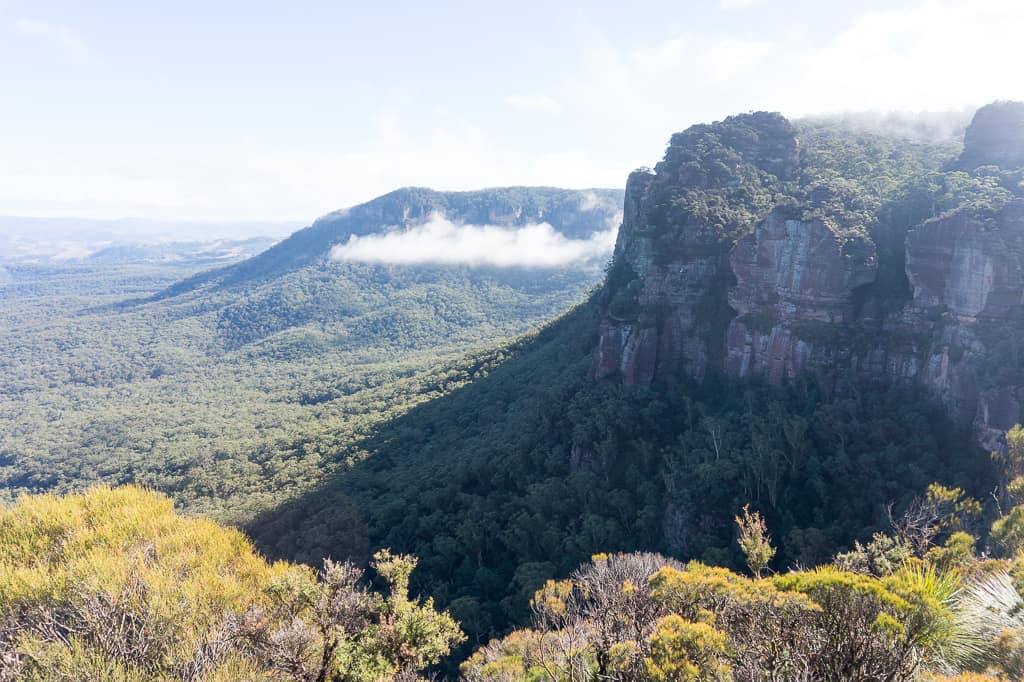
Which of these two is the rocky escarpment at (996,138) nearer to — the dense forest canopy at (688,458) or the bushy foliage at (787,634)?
the dense forest canopy at (688,458)

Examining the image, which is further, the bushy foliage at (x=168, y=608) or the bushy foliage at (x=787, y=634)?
the bushy foliage at (x=168, y=608)

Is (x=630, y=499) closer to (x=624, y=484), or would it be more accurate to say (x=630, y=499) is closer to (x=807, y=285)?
(x=624, y=484)

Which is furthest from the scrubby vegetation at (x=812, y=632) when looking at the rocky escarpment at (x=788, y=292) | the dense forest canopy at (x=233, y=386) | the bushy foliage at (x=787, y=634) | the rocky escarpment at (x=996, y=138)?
the dense forest canopy at (x=233, y=386)

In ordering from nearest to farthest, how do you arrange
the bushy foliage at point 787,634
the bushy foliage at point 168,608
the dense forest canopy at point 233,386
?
1. the bushy foliage at point 787,634
2. the bushy foliage at point 168,608
3. the dense forest canopy at point 233,386

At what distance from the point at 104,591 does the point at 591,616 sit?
1821 centimetres

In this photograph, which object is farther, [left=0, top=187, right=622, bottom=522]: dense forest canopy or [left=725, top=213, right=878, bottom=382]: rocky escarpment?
[left=0, top=187, right=622, bottom=522]: dense forest canopy

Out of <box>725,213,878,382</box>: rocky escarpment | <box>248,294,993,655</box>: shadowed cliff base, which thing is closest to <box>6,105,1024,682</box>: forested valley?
<box>248,294,993,655</box>: shadowed cliff base

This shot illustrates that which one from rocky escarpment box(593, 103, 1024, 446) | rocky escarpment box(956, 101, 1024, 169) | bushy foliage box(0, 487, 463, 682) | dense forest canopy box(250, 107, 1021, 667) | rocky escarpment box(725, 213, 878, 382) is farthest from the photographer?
rocky escarpment box(956, 101, 1024, 169)

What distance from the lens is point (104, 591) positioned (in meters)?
16.6

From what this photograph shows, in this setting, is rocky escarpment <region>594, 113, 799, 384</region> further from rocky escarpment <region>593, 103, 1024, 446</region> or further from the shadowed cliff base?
the shadowed cliff base

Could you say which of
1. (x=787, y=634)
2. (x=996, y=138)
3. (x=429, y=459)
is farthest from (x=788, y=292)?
(x=429, y=459)

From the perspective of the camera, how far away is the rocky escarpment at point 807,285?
38719 millimetres

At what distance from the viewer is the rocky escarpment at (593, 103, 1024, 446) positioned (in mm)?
38719

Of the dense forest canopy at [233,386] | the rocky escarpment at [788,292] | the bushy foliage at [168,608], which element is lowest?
the dense forest canopy at [233,386]
